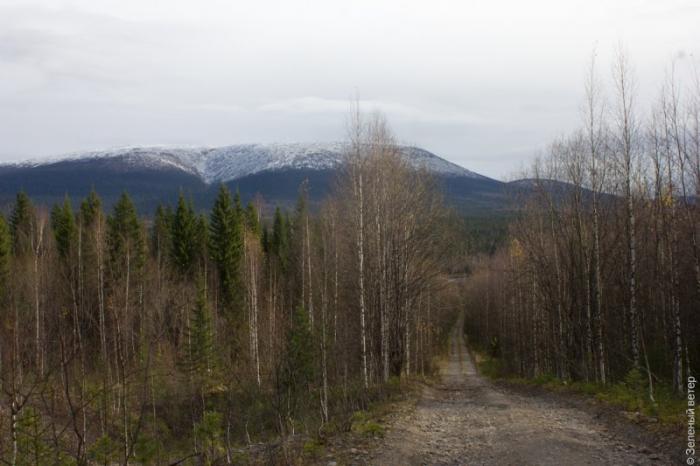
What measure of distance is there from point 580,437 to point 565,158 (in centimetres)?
1487

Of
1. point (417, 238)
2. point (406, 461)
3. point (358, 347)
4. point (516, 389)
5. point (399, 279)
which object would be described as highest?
point (417, 238)

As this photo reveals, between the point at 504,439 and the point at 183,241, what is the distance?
4053 centimetres

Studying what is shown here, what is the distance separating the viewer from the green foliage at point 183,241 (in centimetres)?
4809

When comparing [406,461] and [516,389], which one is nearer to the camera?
[406,461]

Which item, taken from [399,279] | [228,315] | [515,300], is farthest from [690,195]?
[228,315]

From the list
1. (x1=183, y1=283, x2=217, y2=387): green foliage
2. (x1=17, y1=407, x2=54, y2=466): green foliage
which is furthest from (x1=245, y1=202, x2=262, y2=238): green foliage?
(x1=17, y1=407, x2=54, y2=466): green foliage

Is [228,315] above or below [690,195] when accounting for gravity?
below

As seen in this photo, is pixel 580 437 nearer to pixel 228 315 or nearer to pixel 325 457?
pixel 325 457

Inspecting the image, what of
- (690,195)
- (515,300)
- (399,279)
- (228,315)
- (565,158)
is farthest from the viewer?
(228,315)

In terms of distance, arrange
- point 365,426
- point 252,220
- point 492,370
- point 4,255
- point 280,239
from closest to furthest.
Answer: point 365,426 → point 4,255 → point 492,370 → point 252,220 → point 280,239

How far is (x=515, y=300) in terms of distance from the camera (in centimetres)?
3909

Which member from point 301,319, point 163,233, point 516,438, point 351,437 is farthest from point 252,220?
point 516,438

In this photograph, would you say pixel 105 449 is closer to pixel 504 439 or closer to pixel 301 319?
pixel 504 439

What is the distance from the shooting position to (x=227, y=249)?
152 feet
